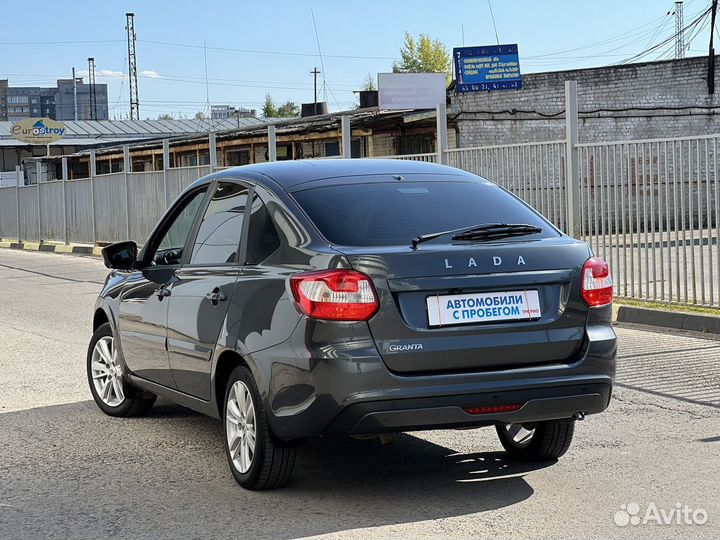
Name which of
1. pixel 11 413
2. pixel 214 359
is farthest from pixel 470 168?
pixel 214 359

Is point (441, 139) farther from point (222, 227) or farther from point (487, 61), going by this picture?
point (487, 61)

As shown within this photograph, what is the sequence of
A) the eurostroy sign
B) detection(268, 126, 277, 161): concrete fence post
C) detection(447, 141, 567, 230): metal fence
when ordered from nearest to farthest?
detection(447, 141, 567, 230): metal fence
detection(268, 126, 277, 161): concrete fence post
the eurostroy sign

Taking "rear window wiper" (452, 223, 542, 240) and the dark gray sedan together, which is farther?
"rear window wiper" (452, 223, 542, 240)

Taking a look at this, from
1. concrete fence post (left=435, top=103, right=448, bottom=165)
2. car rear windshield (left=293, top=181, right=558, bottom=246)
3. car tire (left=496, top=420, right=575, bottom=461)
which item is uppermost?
concrete fence post (left=435, top=103, right=448, bottom=165)

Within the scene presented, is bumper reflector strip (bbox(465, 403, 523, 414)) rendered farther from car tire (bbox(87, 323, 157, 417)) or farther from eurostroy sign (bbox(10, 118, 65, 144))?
eurostroy sign (bbox(10, 118, 65, 144))

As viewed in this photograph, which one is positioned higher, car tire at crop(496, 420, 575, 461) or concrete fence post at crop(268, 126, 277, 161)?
concrete fence post at crop(268, 126, 277, 161)

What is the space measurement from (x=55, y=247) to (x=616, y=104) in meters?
16.9

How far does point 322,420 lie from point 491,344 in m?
0.81

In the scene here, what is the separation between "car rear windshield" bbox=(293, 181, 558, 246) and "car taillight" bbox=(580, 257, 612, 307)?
0.91ft

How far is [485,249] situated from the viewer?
5.26 meters

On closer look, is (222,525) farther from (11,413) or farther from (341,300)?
(11,413)

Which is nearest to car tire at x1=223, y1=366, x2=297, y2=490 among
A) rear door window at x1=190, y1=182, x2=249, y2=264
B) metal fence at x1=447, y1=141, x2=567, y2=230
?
rear door window at x1=190, y1=182, x2=249, y2=264

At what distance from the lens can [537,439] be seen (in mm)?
6016

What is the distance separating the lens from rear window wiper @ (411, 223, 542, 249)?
5.31 meters
